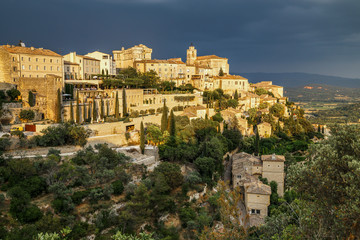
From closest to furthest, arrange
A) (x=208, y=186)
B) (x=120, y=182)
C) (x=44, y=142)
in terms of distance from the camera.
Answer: (x=120, y=182) → (x=44, y=142) → (x=208, y=186)

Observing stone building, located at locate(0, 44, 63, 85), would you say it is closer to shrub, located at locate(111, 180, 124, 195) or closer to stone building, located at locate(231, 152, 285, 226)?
shrub, located at locate(111, 180, 124, 195)

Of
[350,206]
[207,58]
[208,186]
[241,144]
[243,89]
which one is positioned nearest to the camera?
[350,206]

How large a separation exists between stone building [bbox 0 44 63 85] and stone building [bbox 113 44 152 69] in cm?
2460

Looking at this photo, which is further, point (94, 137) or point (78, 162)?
point (94, 137)

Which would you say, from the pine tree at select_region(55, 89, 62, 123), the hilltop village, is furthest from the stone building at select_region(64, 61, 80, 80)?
the pine tree at select_region(55, 89, 62, 123)

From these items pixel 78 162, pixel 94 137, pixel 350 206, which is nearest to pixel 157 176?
pixel 78 162

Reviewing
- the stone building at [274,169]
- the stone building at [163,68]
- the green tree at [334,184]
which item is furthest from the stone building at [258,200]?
the stone building at [163,68]

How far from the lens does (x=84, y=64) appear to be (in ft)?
158

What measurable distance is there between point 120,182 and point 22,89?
2136 centimetres

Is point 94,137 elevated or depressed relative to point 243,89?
depressed

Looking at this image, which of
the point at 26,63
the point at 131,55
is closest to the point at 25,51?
the point at 26,63

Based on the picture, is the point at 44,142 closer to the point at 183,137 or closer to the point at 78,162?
the point at 78,162

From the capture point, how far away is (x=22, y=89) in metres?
34.4

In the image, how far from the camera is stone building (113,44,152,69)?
6531 centimetres
